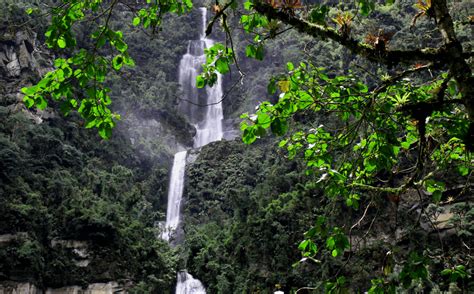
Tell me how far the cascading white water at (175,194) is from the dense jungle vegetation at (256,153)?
0.76m

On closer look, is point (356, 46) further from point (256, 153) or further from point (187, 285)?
point (256, 153)

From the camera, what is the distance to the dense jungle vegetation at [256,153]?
247cm

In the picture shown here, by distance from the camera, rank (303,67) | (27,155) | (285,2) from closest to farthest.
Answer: (285,2), (303,67), (27,155)

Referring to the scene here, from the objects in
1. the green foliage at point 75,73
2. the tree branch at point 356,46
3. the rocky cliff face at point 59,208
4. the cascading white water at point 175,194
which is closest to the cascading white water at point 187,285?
the rocky cliff face at point 59,208

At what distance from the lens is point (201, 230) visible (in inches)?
1085

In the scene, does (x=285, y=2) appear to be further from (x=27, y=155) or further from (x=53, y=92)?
(x=27, y=155)

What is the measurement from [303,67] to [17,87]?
28218mm

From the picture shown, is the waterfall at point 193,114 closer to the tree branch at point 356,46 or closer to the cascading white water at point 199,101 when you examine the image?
the cascading white water at point 199,101

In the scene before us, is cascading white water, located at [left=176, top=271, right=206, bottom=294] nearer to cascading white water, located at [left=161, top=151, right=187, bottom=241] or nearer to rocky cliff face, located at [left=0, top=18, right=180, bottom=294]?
rocky cliff face, located at [left=0, top=18, right=180, bottom=294]

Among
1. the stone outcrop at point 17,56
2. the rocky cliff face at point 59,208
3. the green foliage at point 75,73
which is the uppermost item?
the stone outcrop at point 17,56

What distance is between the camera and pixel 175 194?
34.5m

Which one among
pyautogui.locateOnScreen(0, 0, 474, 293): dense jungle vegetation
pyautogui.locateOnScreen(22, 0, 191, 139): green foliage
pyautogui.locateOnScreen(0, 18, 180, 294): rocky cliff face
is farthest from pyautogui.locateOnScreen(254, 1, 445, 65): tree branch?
pyautogui.locateOnScreen(0, 18, 180, 294): rocky cliff face

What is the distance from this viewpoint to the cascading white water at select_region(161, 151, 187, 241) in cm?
3131

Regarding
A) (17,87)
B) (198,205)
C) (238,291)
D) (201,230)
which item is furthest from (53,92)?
(198,205)
